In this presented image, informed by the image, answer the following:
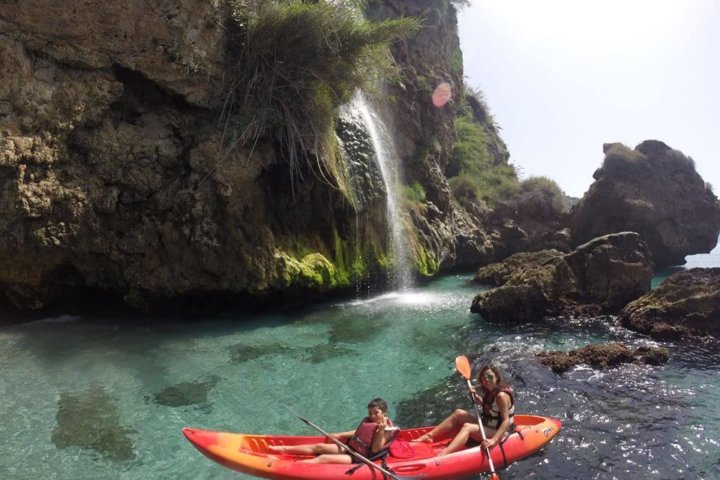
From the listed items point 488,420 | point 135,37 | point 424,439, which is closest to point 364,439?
point 424,439

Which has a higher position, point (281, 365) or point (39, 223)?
point (39, 223)

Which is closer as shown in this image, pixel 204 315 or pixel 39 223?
pixel 39 223

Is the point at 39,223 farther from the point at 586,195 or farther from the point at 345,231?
the point at 586,195

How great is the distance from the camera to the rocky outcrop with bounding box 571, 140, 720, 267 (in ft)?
78.1

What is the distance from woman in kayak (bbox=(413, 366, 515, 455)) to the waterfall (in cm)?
927

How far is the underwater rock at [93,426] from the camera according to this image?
17.8 ft

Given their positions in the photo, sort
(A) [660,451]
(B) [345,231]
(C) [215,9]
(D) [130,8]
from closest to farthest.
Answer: (A) [660,451] → (D) [130,8] → (C) [215,9] → (B) [345,231]

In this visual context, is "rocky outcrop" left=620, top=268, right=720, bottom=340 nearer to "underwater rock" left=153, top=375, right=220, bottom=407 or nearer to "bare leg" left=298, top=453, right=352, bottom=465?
"bare leg" left=298, top=453, right=352, bottom=465

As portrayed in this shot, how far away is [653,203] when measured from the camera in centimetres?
2380

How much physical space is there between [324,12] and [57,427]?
997 cm

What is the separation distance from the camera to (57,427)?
227 inches

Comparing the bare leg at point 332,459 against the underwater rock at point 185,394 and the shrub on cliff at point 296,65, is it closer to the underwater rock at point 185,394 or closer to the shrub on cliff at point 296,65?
the underwater rock at point 185,394

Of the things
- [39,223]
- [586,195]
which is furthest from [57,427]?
[586,195]

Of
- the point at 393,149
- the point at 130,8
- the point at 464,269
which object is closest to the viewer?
the point at 130,8
